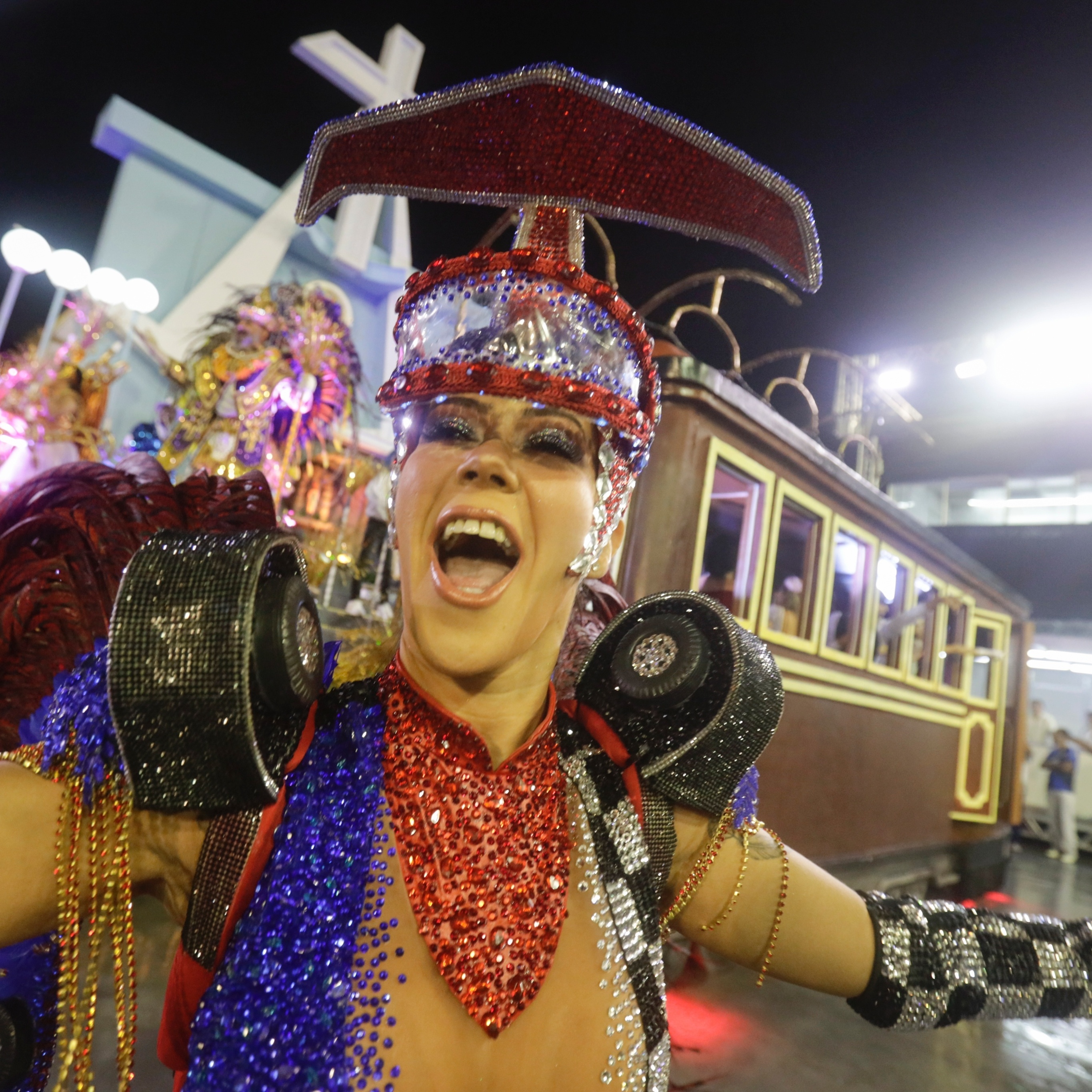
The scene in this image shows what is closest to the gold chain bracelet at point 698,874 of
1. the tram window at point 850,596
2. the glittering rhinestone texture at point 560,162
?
the glittering rhinestone texture at point 560,162

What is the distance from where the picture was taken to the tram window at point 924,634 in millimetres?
5137

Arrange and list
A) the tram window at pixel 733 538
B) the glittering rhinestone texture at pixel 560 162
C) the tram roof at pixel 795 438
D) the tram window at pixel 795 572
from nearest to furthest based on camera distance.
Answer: the glittering rhinestone texture at pixel 560 162 < the tram roof at pixel 795 438 < the tram window at pixel 733 538 < the tram window at pixel 795 572

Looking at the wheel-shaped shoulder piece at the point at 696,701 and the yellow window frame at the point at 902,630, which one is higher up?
the yellow window frame at the point at 902,630

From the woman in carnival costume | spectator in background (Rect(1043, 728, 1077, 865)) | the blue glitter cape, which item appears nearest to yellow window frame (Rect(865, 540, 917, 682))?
the woman in carnival costume

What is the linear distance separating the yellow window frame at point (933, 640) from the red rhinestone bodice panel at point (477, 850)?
466 cm

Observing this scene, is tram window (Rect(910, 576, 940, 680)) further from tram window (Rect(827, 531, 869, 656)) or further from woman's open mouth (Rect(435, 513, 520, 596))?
woman's open mouth (Rect(435, 513, 520, 596))

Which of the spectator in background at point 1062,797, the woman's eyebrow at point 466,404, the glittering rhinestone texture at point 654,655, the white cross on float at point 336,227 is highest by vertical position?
the white cross on float at point 336,227

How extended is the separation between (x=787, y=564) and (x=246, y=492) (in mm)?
3366

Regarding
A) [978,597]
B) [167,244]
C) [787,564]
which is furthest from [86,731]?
[167,244]

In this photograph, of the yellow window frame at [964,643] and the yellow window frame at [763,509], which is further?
Result: the yellow window frame at [964,643]

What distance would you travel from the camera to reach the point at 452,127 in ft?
3.59

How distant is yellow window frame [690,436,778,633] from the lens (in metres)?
2.82

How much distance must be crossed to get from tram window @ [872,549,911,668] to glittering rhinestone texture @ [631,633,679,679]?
12.9 ft

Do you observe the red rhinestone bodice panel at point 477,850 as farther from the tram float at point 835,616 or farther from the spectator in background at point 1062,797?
the spectator in background at point 1062,797
